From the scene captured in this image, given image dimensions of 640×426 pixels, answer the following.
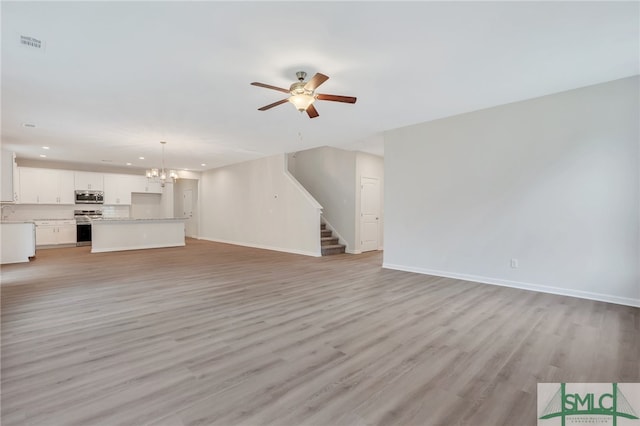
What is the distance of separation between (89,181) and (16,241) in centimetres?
369

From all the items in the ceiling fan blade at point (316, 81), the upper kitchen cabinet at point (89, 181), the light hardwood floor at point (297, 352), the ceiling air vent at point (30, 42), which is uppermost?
the ceiling air vent at point (30, 42)

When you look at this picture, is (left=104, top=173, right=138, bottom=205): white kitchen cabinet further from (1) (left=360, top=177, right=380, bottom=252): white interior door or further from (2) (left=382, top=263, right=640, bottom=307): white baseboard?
(2) (left=382, top=263, right=640, bottom=307): white baseboard

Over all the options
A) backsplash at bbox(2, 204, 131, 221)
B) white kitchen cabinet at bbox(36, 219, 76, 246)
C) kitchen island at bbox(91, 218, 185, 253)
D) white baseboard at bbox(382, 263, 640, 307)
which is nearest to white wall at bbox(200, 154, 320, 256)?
kitchen island at bbox(91, 218, 185, 253)

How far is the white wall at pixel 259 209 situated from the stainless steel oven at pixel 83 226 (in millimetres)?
3509

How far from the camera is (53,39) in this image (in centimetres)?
274

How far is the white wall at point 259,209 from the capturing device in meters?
7.86

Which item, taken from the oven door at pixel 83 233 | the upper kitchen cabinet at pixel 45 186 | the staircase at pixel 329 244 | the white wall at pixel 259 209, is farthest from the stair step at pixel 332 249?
the upper kitchen cabinet at pixel 45 186

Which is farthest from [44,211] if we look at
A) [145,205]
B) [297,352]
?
[297,352]

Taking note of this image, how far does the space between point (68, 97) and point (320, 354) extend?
477cm

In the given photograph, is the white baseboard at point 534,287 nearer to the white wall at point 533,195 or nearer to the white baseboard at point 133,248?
the white wall at point 533,195

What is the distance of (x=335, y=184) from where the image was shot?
8.51 meters

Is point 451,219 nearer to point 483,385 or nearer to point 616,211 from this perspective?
point 616,211

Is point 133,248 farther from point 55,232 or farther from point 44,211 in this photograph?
point 44,211

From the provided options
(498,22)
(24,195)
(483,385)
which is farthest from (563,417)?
(24,195)
